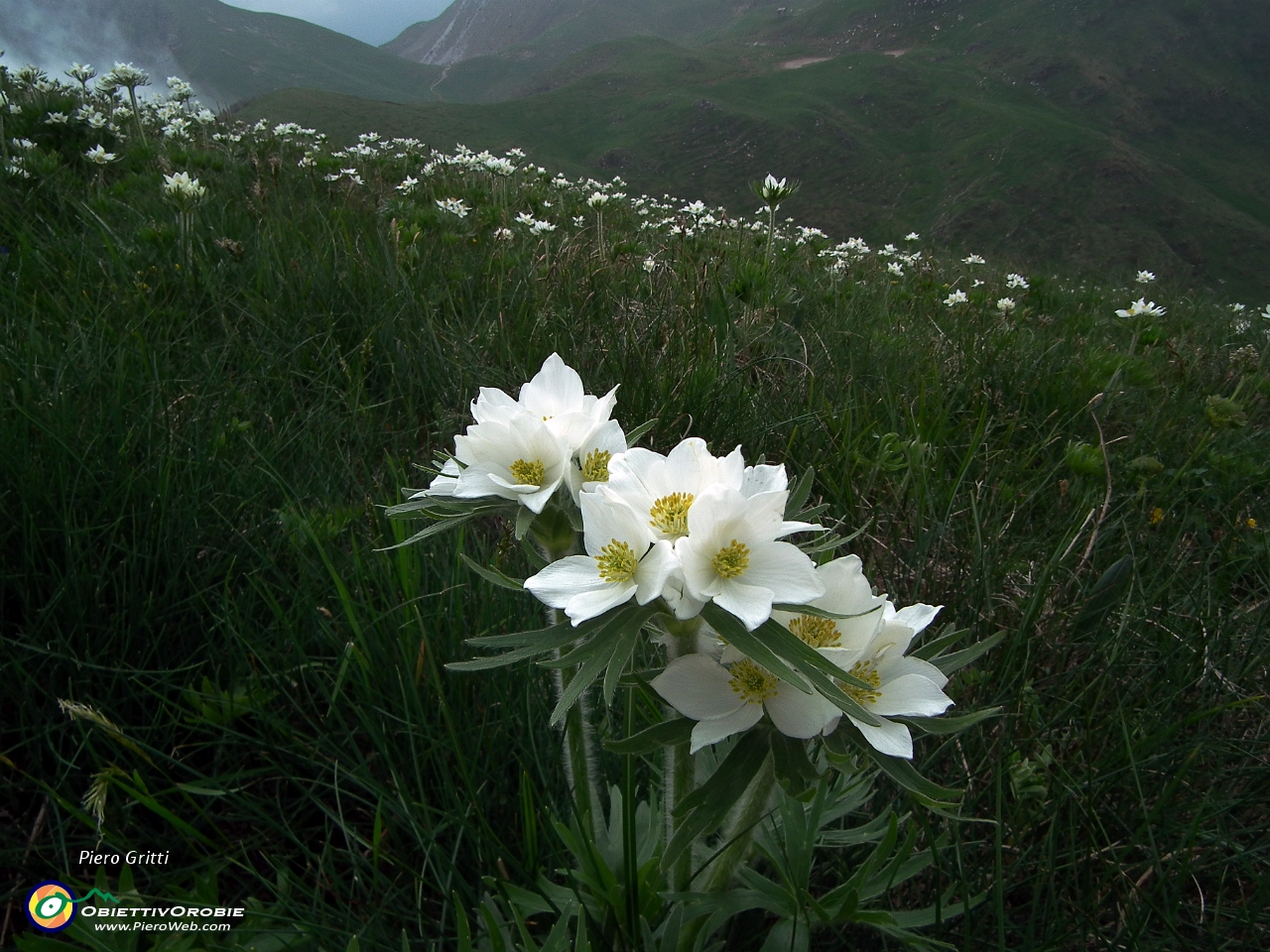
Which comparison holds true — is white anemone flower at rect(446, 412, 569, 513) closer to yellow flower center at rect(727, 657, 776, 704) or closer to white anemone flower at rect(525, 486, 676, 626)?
white anemone flower at rect(525, 486, 676, 626)

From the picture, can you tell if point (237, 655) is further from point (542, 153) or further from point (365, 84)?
point (365, 84)

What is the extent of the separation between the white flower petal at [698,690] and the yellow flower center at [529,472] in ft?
1.40

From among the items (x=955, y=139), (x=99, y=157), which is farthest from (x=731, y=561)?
(x=955, y=139)

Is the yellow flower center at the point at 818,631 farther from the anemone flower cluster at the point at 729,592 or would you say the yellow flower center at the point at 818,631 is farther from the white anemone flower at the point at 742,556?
the white anemone flower at the point at 742,556

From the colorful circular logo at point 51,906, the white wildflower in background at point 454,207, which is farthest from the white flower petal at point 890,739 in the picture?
the white wildflower in background at point 454,207

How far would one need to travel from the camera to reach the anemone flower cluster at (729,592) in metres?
0.92

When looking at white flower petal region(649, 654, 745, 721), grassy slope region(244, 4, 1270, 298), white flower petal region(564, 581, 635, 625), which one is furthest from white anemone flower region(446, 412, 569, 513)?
grassy slope region(244, 4, 1270, 298)

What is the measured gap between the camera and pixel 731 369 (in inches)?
135

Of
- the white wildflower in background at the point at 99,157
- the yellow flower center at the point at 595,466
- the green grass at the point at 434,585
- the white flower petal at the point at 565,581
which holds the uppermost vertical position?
the white wildflower in background at the point at 99,157

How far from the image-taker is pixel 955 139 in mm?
86438

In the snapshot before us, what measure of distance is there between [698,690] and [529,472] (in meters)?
0.48

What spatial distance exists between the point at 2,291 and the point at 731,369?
3212mm

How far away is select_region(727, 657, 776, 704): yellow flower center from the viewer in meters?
0.94

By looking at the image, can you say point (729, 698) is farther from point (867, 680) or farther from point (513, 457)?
point (513, 457)
